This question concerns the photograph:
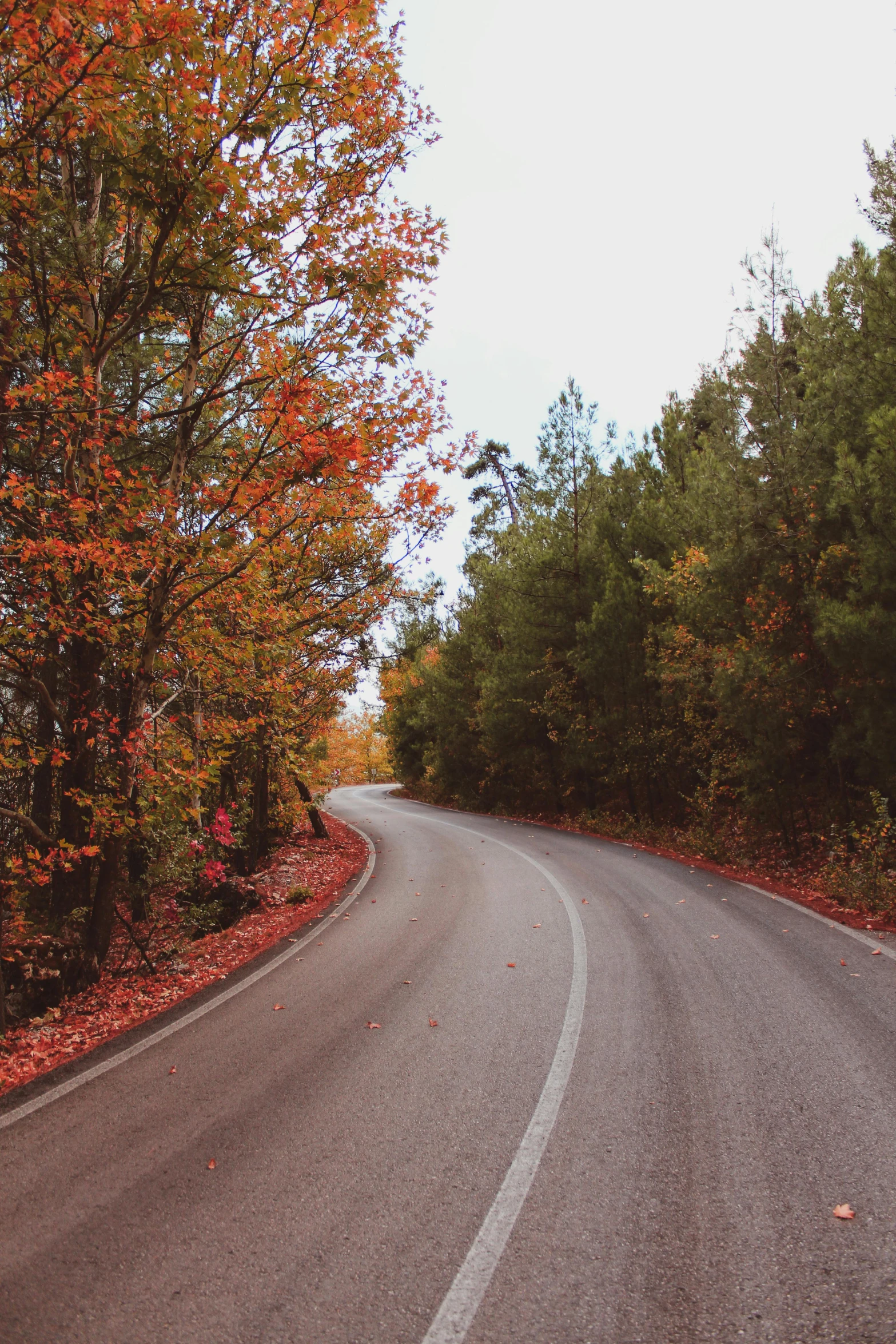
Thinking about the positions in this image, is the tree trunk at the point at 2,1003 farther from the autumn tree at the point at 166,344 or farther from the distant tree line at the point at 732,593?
the distant tree line at the point at 732,593

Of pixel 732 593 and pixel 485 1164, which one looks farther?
pixel 732 593

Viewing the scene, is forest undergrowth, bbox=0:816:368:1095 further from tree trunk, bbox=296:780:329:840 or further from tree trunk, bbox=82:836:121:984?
tree trunk, bbox=296:780:329:840

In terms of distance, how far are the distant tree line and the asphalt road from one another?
5.11 meters

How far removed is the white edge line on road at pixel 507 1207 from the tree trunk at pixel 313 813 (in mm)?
12625

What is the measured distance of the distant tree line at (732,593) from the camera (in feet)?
31.2

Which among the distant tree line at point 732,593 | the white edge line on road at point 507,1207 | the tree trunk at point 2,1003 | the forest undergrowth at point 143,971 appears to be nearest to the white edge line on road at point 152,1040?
the forest undergrowth at point 143,971

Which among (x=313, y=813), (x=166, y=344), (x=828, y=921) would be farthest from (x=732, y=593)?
(x=313, y=813)

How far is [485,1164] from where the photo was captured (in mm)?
3547

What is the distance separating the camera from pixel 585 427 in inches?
738

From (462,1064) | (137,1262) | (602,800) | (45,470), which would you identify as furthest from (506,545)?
(137,1262)

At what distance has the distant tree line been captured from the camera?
9.52 meters

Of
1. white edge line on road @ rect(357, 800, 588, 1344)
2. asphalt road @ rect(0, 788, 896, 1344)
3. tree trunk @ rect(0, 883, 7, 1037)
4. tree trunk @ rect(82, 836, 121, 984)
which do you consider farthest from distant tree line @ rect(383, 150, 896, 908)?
tree trunk @ rect(0, 883, 7, 1037)

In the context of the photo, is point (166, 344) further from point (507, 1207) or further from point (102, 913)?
point (507, 1207)

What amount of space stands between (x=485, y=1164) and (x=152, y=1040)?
3264 mm
